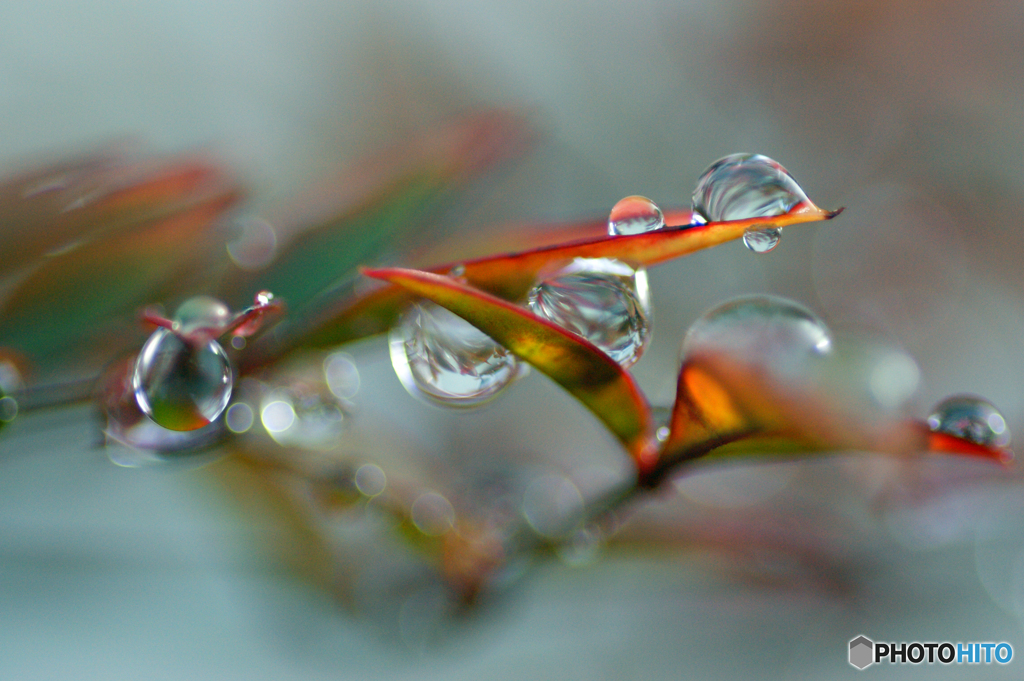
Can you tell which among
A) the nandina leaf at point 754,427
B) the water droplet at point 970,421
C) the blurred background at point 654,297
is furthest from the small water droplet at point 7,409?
the water droplet at point 970,421

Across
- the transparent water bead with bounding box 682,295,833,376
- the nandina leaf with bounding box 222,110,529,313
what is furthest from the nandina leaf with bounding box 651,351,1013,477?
the nandina leaf with bounding box 222,110,529,313

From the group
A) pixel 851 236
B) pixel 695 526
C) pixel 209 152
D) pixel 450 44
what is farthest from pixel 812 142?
pixel 209 152

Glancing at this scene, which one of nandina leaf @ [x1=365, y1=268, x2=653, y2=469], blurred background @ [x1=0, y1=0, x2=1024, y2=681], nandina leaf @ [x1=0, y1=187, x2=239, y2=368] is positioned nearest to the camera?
nandina leaf @ [x1=365, y1=268, x2=653, y2=469]

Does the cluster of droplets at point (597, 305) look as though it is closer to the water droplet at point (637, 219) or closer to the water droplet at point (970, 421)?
the water droplet at point (637, 219)

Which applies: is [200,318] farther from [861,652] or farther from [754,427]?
[861,652]

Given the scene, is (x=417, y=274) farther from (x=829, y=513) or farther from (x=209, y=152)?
(x=829, y=513)

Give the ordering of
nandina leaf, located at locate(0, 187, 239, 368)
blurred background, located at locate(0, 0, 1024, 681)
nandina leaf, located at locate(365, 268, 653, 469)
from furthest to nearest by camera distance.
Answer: blurred background, located at locate(0, 0, 1024, 681) → nandina leaf, located at locate(0, 187, 239, 368) → nandina leaf, located at locate(365, 268, 653, 469)

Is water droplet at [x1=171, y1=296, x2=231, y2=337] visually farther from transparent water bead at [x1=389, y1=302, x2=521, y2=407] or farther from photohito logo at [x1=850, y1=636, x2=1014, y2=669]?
photohito logo at [x1=850, y1=636, x2=1014, y2=669]
